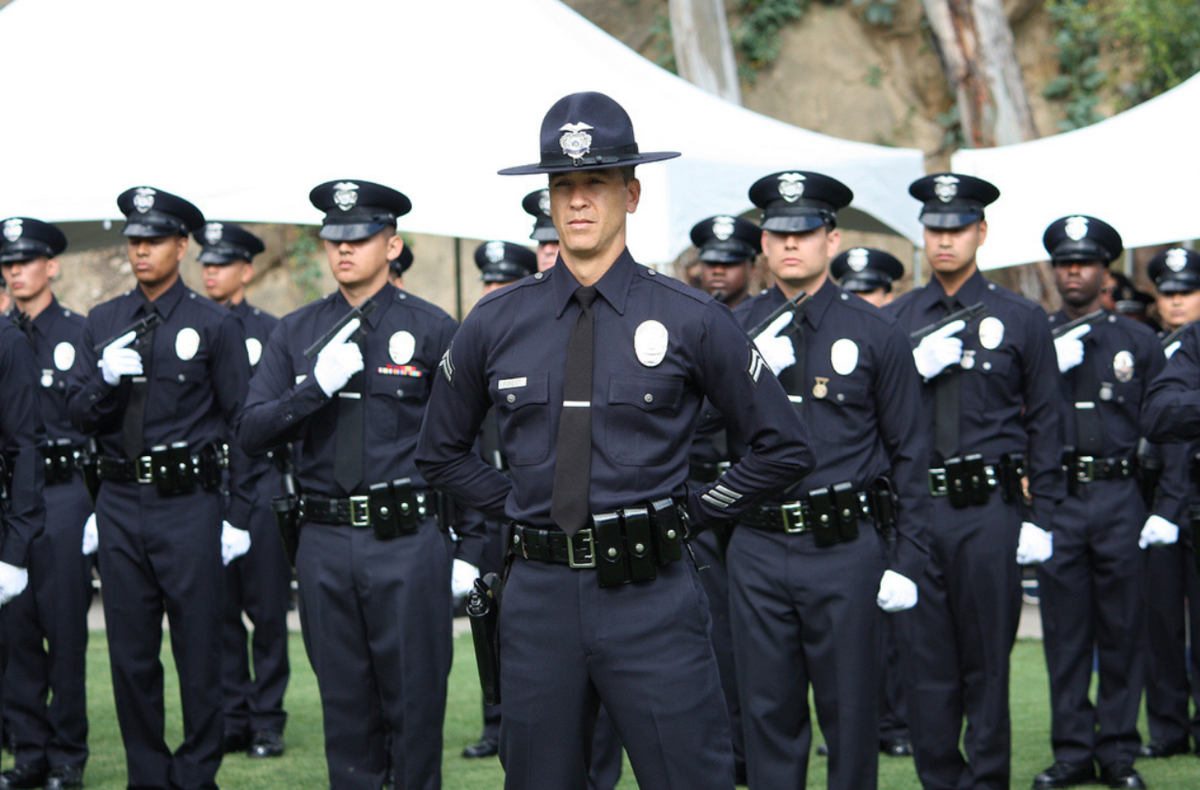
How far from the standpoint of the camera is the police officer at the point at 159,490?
5.23 m

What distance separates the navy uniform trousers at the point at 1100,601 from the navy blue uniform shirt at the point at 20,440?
4.16 meters

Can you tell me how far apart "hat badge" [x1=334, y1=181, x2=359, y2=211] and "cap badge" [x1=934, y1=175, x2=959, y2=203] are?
2.32m

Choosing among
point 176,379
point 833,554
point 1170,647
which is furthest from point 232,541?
point 1170,647

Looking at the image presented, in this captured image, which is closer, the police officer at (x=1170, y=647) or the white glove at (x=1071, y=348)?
the white glove at (x=1071, y=348)

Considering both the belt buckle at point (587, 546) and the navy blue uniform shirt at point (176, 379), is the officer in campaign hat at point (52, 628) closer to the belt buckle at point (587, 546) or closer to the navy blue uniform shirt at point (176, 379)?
the navy blue uniform shirt at point (176, 379)

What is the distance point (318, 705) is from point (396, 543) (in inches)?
132

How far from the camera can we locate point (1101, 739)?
582cm

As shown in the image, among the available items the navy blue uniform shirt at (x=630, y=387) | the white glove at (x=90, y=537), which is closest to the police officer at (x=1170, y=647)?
the navy blue uniform shirt at (x=630, y=387)

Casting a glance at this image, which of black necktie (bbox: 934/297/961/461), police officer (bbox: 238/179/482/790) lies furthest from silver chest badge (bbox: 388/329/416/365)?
black necktie (bbox: 934/297/961/461)

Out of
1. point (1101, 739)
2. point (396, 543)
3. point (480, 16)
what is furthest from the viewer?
point (480, 16)

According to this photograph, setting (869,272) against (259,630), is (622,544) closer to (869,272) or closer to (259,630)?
A: (259,630)

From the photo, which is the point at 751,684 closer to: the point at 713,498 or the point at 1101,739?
the point at 713,498

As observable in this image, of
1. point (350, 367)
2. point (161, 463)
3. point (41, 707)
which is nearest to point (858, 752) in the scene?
point (350, 367)

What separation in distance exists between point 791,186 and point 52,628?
3.76 metres
